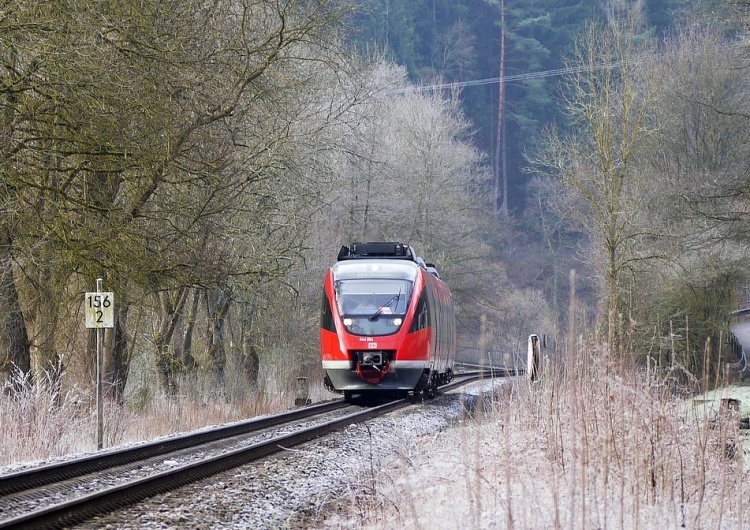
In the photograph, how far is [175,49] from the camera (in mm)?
14164

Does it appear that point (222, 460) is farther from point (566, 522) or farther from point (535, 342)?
point (535, 342)

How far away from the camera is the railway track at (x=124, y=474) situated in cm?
711

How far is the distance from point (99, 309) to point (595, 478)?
8.09 meters

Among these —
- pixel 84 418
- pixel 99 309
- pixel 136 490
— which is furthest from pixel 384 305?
pixel 136 490

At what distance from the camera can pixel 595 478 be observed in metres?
6.50

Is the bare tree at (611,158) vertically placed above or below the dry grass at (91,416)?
above

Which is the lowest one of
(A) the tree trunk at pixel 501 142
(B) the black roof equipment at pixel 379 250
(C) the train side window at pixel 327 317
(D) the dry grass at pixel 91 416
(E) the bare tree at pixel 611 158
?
(D) the dry grass at pixel 91 416

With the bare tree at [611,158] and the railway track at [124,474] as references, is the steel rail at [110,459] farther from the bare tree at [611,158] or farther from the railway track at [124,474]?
the bare tree at [611,158]

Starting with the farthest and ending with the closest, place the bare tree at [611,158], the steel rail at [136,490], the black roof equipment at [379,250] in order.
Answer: the bare tree at [611,158] < the black roof equipment at [379,250] < the steel rail at [136,490]

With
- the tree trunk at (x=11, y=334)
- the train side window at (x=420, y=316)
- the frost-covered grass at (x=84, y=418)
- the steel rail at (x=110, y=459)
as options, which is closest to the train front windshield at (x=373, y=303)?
the train side window at (x=420, y=316)

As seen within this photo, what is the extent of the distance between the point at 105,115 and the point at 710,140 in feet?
68.2

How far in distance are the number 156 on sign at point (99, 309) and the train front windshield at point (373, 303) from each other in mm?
5962

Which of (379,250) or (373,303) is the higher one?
(379,250)

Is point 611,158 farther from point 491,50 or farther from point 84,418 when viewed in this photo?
point 491,50
